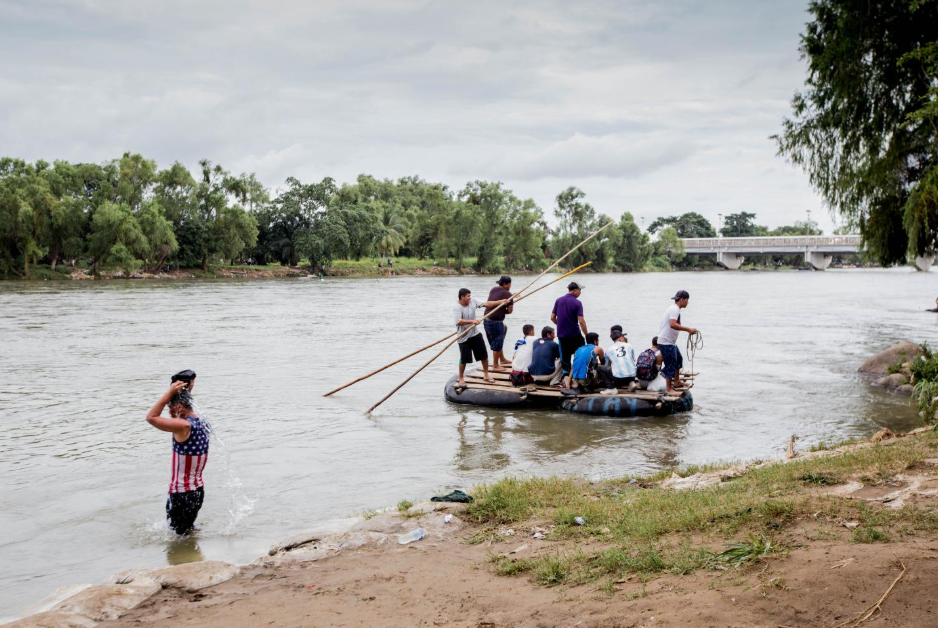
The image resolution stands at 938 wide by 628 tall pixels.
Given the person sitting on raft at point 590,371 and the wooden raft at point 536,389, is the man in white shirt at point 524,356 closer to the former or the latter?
the wooden raft at point 536,389

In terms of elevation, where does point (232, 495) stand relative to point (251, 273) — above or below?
below

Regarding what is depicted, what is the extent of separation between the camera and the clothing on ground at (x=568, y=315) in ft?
44.1

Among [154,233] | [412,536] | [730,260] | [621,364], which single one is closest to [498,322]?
[621,364]

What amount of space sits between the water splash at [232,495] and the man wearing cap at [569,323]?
19.7ft

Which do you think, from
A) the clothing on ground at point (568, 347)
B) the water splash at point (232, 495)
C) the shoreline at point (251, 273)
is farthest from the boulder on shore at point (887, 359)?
the shoreline at point (251, 273)

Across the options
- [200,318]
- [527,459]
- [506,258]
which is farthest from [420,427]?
[506,258]

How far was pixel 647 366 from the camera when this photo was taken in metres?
13.3

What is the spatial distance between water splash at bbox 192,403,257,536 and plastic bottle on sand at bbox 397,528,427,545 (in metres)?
2.21

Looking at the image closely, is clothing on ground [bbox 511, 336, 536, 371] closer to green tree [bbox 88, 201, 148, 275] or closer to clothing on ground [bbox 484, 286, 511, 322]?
clothing on ground [bbox 484, 286, 511, 322]

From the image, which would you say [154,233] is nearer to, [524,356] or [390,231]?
[390,231]

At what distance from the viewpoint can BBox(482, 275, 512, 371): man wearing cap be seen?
46.9 ft

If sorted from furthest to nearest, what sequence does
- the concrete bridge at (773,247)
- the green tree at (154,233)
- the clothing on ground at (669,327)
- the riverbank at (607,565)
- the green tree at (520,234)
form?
the concrete bridge at (773,247) → the green tree at (520,234) → the green tree at (154,233) → the clothing on ground at (669,327) → the riverbank at (607,565)

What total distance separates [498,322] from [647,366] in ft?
10.7

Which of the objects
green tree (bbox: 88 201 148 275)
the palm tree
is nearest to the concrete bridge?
the palm tree
